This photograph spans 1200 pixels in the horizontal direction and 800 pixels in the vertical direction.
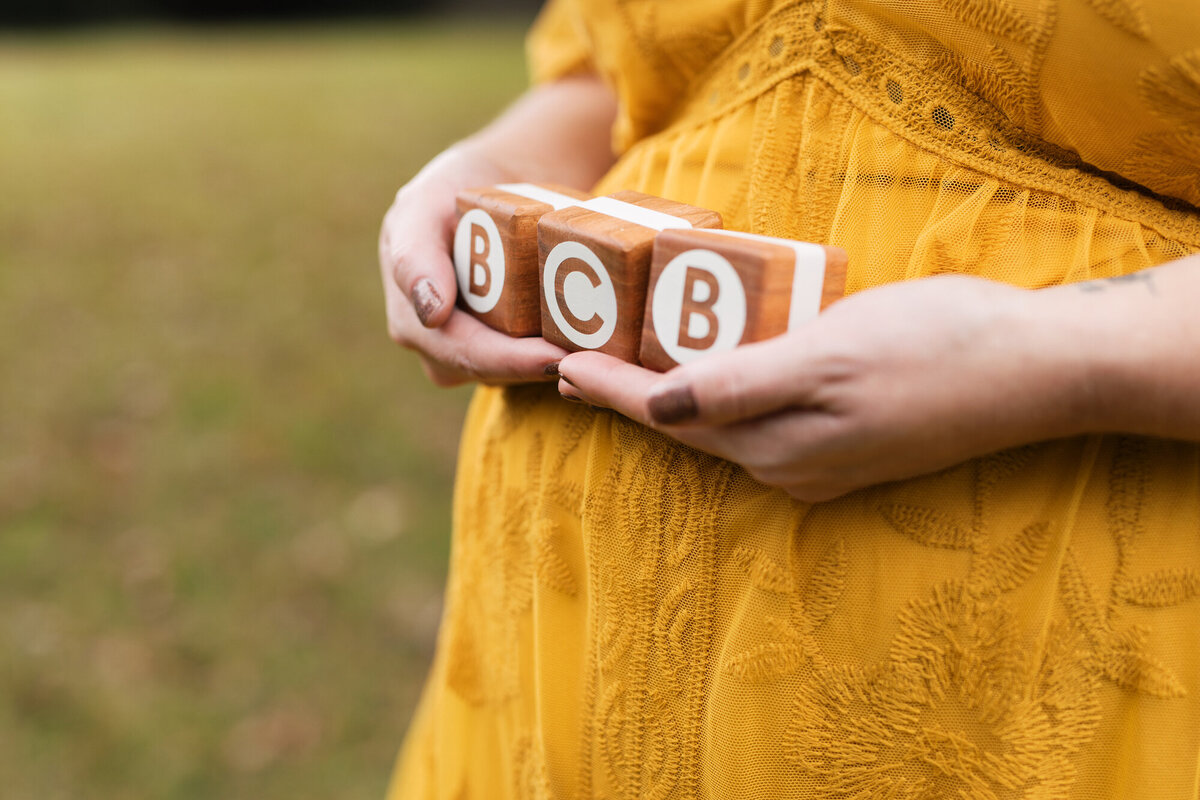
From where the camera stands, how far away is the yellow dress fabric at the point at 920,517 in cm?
63

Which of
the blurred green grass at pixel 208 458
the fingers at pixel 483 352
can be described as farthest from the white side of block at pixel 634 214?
the blurred green grass at pixel 208 458

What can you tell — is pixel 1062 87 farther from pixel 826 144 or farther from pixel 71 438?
pixel 71 438

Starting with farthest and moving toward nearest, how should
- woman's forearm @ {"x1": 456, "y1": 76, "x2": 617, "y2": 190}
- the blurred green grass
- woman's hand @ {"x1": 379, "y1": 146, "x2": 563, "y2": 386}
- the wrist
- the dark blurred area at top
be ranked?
1. the dark blurred area at top
2. the blurred green grass
3. woman's forearm @ {"x1": 456, "y1": 76, "x2": 617, "y2": 190}
4. woman's hand @ {"x1": 379, "y1": 146, "x2": 563, "y2": 386}
5. the wrist

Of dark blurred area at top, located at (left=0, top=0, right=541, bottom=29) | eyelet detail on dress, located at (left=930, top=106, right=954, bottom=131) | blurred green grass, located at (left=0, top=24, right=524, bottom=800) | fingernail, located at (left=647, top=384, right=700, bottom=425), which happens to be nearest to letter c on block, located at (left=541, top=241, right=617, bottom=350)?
fingernail, located at (left=647, top=384, right=700, bottom=425)

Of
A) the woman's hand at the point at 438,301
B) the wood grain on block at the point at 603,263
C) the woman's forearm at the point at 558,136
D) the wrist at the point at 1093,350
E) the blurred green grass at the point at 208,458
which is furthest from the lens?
the blurred green grass at the point at 208,458

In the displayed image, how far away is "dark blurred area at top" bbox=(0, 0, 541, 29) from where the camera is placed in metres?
10.5

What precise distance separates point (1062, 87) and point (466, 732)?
82 centimetres

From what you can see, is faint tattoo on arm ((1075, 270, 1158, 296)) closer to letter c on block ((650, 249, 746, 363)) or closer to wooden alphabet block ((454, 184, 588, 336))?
letter c on block ((650, 249, 746, 363))

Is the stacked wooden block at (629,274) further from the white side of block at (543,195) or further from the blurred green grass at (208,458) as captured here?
the blurred green grass at (208,458)

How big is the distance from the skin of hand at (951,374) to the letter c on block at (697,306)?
0.04m

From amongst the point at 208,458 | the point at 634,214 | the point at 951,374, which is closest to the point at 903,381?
the point at 951,374

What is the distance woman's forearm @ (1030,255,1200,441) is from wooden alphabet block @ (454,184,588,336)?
373mm

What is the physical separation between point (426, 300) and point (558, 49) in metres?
0.48

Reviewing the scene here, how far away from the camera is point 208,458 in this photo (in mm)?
2873
